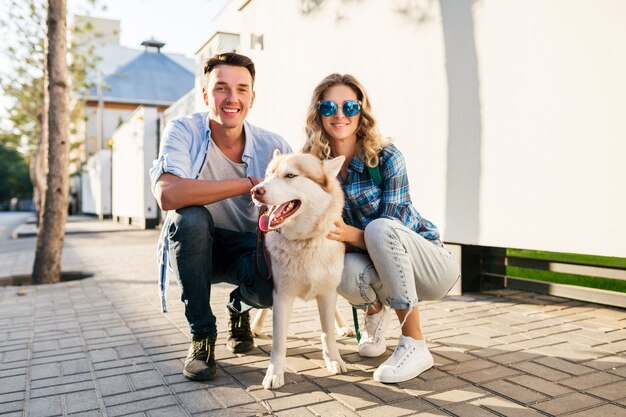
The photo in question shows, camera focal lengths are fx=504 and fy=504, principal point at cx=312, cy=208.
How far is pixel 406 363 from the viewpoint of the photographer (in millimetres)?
2566

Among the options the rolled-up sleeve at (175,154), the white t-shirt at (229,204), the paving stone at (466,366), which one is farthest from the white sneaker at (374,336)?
the rolled-up sleeve at (175,154)

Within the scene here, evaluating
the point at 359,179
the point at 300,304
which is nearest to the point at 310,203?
the point at 359,179

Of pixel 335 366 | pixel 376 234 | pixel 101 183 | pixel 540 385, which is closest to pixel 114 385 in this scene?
pixel 335 366

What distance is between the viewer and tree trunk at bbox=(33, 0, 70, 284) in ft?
20.8

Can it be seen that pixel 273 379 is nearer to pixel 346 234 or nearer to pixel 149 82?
pixel 346 234

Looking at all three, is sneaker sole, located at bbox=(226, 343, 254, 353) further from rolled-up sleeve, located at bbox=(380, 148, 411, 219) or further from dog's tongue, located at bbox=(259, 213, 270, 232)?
rolled-up sleeve, located at bbox=(380, 148, 411, 219)

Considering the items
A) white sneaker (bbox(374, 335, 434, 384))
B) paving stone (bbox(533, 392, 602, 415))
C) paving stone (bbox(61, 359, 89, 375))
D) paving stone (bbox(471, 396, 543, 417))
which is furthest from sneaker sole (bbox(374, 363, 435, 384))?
paving stone (bbox(61, 359, 89, 375))

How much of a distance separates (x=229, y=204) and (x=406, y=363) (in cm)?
149

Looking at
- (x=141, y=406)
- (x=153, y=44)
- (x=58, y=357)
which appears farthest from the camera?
(x=153, y=44)

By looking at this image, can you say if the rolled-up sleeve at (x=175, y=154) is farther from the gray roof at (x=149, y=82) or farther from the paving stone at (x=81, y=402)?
the gray roof at (x=149, y=82)

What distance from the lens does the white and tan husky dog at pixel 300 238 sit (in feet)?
8.19

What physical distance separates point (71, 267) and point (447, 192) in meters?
5.80

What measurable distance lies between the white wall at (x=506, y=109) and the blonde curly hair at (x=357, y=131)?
1.61m

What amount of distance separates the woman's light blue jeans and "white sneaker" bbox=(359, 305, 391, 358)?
15 centimetres
